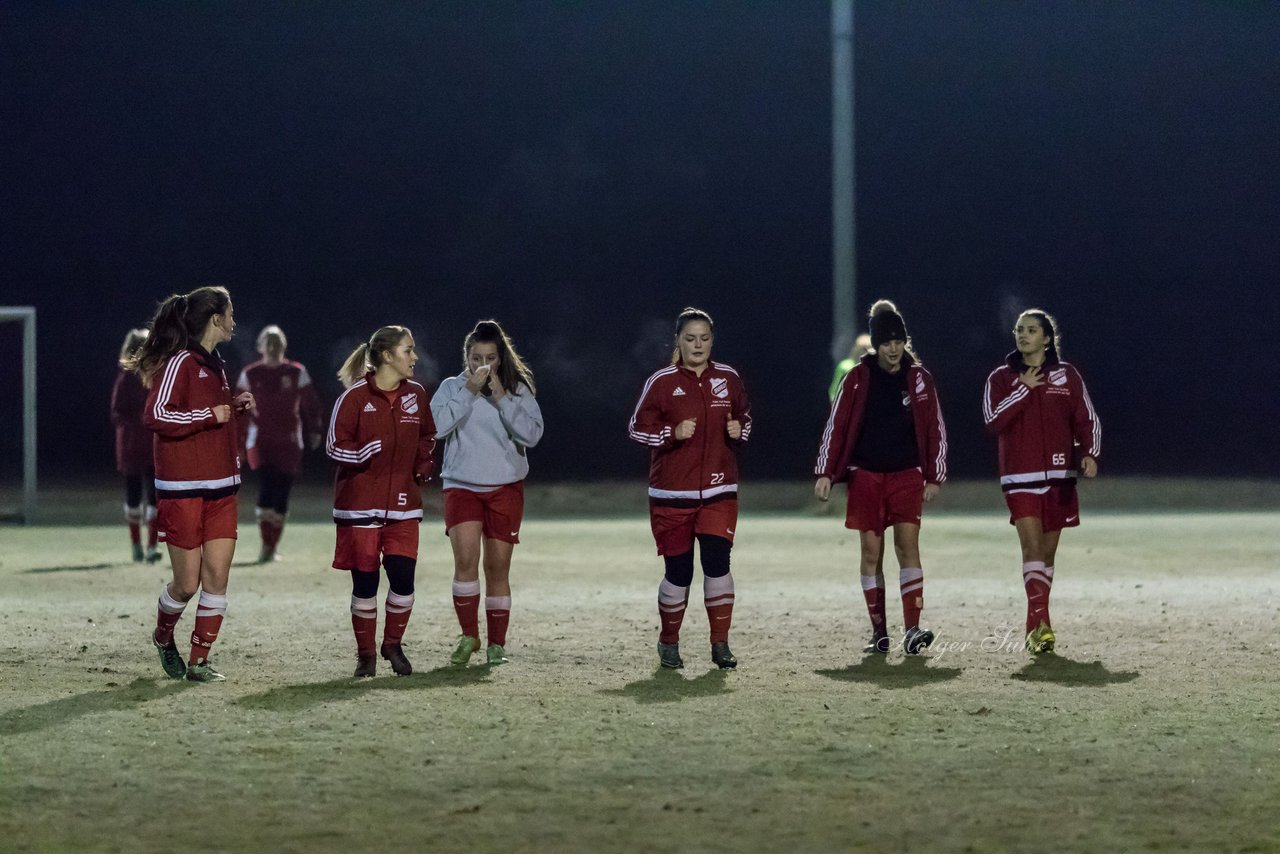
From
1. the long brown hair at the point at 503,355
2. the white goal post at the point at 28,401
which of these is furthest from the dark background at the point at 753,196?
the long brown hair at the point at 503,355

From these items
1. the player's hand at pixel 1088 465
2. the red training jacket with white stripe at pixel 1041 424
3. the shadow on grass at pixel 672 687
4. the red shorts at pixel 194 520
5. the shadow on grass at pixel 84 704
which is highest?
the red training jacket with white stripe at pixel 1041 424

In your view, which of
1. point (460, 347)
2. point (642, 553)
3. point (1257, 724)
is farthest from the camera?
point (460, 347)

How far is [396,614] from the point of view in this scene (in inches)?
289

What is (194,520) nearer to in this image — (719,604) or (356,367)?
(356,367)

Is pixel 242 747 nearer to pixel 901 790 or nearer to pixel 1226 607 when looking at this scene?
pixel 901 790

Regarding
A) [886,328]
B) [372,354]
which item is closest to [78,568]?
[372,354]

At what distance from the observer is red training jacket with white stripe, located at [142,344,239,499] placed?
22.9 ft

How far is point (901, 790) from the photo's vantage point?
5.01 metres

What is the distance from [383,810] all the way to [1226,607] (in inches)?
271

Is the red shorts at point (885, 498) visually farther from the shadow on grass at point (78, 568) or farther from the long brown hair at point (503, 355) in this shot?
the shadow on grass at point (78, 568)

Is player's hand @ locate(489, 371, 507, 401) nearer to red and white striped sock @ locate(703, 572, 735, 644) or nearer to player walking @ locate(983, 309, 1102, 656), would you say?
red and white striped sock @ locate(703, 572, 735, 644)

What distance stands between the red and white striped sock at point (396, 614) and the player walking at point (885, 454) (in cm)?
212

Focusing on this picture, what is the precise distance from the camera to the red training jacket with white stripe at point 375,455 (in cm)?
724

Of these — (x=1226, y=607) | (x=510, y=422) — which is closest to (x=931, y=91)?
(x=1226, y=607)
